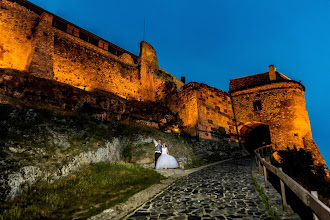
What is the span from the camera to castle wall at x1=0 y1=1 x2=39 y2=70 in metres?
18.2

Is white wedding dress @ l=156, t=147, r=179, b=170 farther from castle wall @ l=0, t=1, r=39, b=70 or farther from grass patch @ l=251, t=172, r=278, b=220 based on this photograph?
castle wall @ l=0, t=1, r=39, b=70

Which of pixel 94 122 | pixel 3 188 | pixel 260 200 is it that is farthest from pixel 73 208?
pixel 94 122

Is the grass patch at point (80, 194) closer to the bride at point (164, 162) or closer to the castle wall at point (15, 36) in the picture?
the bride at point (164, 162)

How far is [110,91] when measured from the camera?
24.0m

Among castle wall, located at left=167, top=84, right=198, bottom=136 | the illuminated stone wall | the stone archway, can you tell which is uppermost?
the illuminated stone wall

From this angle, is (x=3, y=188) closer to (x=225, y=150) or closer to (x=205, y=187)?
(x=205, y=187)

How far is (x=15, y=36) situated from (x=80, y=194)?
1996 centimetres

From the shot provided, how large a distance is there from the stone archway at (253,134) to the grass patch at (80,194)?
19165 mm

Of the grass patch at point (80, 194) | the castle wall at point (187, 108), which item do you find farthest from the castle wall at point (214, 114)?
the grass patch at point (80, 194)

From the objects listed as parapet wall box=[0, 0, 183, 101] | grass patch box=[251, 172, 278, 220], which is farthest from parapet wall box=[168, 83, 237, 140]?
grass patch box=[251, 172, 278, 220]

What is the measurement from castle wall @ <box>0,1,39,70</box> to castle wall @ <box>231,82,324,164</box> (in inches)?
953

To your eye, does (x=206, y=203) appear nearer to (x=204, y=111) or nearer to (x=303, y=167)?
(x=204, y=111)

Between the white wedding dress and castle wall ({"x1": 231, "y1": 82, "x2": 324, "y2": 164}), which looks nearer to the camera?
the white wedding dress

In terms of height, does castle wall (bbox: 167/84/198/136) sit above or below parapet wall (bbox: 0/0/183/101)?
below
